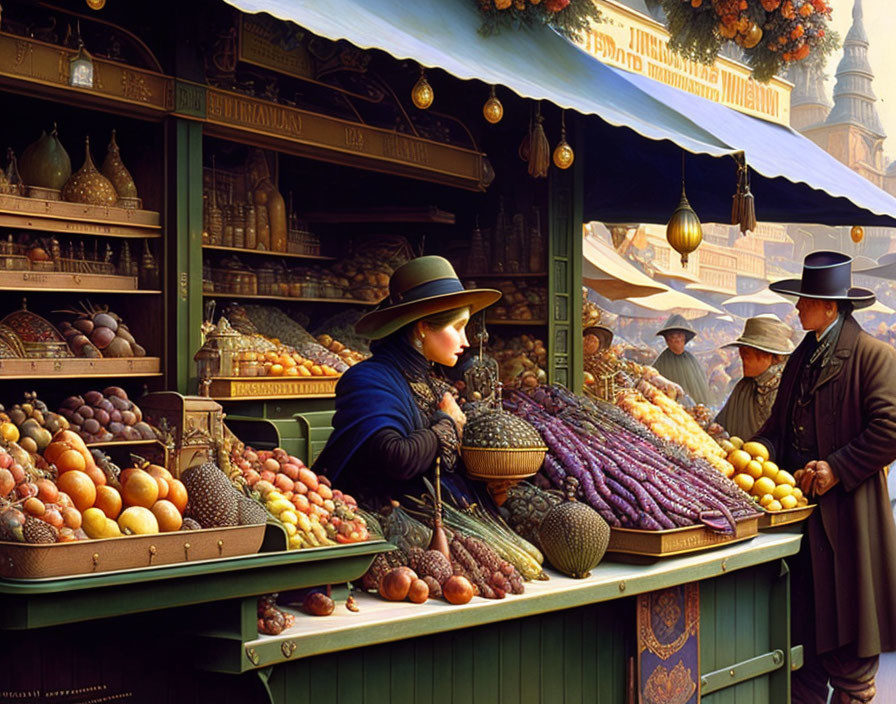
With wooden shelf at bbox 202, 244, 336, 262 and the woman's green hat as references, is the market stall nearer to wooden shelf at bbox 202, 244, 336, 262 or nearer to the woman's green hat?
wooden shelf at bbox 202, 244, 336, 262

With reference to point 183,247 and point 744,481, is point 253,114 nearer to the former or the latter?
point 183,247

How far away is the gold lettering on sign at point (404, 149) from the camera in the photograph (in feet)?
21.0

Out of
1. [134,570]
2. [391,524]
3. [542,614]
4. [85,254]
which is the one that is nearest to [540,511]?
[542,614]

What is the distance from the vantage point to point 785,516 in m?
5.33

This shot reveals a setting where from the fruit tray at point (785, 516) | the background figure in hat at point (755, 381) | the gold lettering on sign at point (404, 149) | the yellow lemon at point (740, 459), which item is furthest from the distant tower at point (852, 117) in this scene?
the fruit tray at point (785, 516)

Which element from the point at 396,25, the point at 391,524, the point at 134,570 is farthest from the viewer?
the point at 396,25

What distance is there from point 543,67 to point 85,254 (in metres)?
2.30

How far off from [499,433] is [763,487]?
1817mm

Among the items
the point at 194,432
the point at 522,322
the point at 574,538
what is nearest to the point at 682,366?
the point at 522,322

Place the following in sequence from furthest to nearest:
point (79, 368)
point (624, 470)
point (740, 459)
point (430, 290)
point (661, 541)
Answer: point (740, 459) → point (79, 368) → point (624, 470) → point (661, 541) → point (430, 290)

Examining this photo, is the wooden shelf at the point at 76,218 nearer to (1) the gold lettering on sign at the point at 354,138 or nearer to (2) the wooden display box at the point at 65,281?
(2) the wooden display box at the point at 65,281

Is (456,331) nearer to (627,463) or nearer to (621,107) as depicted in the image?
(627,463)

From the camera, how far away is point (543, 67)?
18.2ft

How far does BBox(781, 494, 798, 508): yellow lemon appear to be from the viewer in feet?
17.6
